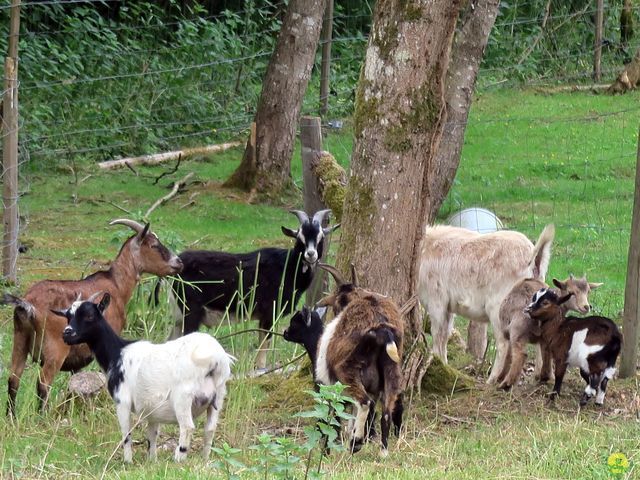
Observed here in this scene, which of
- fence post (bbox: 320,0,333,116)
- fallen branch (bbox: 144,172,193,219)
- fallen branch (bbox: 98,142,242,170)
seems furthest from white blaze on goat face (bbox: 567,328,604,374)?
fallen branch (bbox: 98,142,242,170)

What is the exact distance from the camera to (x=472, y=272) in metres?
9.95

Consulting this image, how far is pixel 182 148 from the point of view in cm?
1962

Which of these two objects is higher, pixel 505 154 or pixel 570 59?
pixel 570 59

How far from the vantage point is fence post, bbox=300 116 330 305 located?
10.3 meters

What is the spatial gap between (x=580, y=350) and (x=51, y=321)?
371 cm

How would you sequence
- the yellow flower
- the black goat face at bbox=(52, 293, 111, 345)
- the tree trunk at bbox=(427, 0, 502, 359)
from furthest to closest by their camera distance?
1. the tree trunk at bbox=(427, 0, 502, 359)
2. the black goat face at bbox=(52, 293, 111, 345)
3. the yellow flower

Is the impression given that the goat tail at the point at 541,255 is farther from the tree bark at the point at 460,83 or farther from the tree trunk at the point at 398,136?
the tree bark at the point at 460,83

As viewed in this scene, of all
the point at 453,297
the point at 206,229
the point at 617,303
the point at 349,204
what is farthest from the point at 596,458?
the point at 206,229

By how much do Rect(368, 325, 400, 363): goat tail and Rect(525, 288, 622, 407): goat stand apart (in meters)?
1.99

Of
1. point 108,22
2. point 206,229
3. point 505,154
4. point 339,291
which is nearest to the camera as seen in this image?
point 339,291

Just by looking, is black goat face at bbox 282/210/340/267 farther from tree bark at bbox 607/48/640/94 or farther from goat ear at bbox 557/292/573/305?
tree bark at bbox 607/48/640/94

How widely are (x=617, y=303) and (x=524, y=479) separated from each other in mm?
6034

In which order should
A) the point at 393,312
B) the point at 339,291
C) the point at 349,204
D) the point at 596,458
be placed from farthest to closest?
the point at 349,204, the point at 339,291, the point at 393,312, the point at 596,458

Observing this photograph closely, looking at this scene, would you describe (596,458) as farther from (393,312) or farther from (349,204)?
(349,204)
